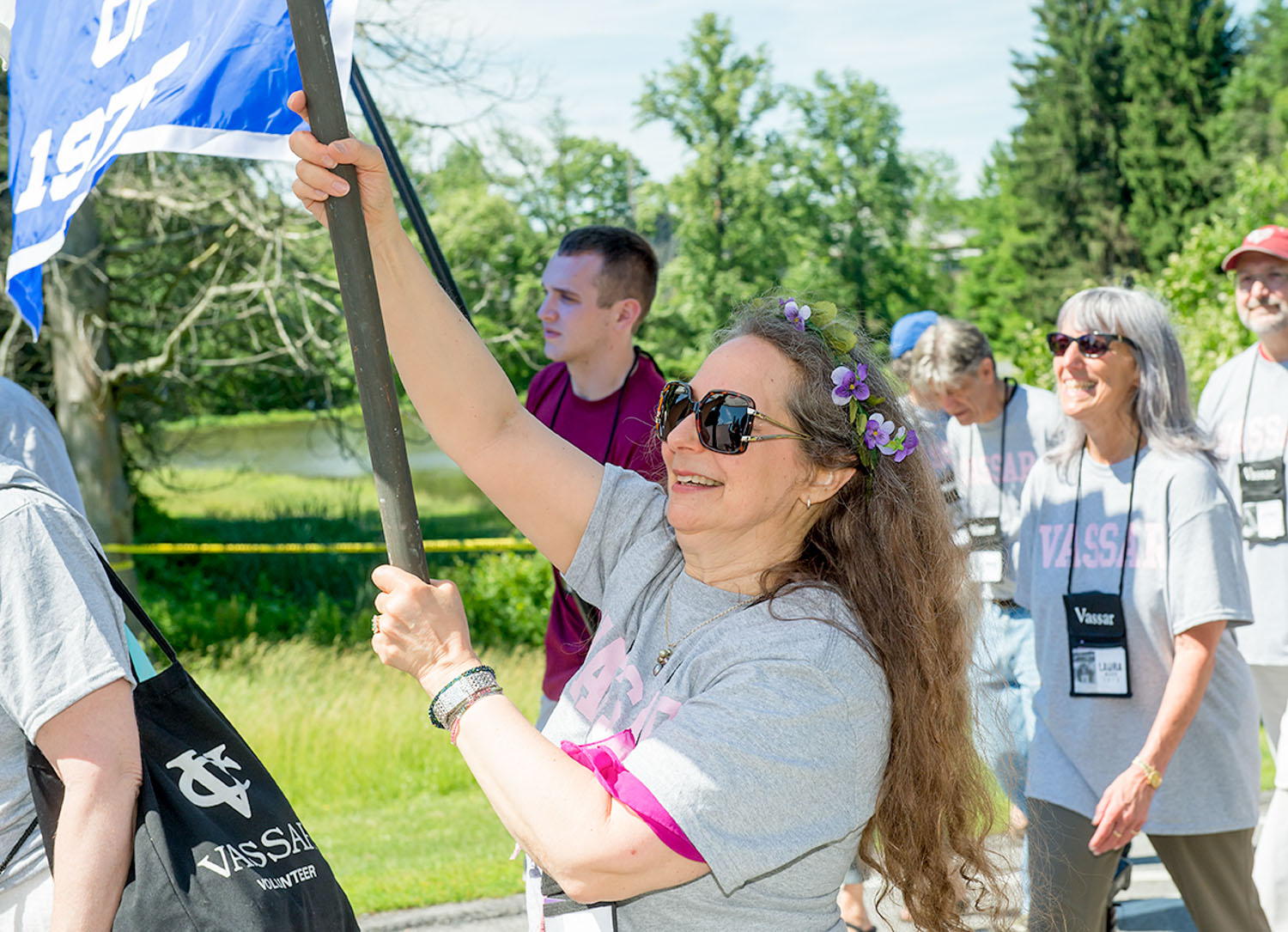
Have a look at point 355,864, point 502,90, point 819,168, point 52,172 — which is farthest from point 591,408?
point 819,168

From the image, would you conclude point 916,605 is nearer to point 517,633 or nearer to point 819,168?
point 517,633

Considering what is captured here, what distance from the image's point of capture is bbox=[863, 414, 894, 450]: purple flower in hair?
81.1 inches

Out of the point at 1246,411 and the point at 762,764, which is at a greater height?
the point at 1246,411

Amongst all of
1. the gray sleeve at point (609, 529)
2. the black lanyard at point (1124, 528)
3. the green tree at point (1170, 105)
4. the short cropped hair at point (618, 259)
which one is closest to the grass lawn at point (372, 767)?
the gray sleeve at point (609, 529)

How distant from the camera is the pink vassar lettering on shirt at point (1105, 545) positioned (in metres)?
3.47

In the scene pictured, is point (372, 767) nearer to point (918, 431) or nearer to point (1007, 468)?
point (1007, 468)

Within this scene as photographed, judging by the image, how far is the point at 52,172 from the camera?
2.38 meters

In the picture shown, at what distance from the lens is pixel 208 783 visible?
1970 mm

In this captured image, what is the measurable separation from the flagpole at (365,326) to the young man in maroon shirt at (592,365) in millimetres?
2141

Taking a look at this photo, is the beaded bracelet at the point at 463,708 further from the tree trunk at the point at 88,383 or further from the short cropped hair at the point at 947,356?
the tree trunk at the point at 88,383

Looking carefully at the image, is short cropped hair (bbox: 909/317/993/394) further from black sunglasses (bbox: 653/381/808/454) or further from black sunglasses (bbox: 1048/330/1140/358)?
black sunglasses (bbox: 653/381/808/454)

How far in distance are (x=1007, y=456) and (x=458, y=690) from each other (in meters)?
3.82

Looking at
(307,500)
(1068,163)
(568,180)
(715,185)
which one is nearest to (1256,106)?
A: (1068,163)

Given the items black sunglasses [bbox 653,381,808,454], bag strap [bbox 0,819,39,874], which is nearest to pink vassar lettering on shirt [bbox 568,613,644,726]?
black sunglasses [bbox 653,381,808,454]
